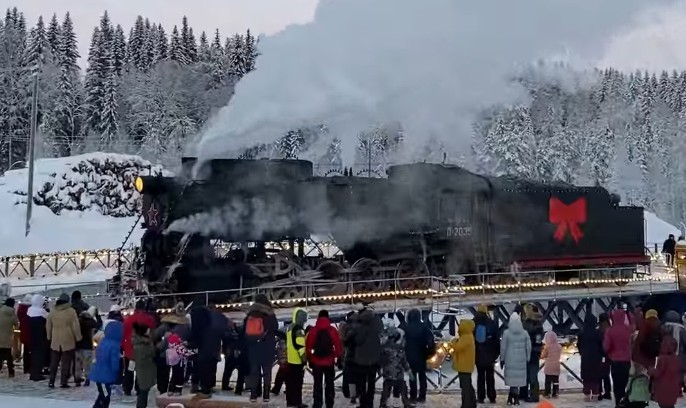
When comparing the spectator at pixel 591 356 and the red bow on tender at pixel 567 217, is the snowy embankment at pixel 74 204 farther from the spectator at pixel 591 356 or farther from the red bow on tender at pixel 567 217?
the spectator at pixel 591 356

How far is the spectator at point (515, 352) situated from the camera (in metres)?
10.3

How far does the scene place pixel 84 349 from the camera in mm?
11125

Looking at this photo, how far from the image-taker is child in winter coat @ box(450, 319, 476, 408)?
9.86 metres

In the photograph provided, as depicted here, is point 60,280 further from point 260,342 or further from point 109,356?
point 260,342

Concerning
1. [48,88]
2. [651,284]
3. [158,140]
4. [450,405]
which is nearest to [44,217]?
[158,140]

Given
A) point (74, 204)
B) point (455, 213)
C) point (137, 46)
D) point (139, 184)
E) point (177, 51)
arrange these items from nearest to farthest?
1. point (139, 184)
2. point (455, 213)
3. point (74, 204)
4. point (177, 51)
5. point (137, 46)

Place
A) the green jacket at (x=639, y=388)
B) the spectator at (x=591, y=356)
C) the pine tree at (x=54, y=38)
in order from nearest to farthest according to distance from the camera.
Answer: the green jacket at (x=639, y=388) → the spectator at (x=591, y=356) → the pine tree at (x=54, y=38)

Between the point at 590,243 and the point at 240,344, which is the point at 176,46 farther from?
the point at 240,344

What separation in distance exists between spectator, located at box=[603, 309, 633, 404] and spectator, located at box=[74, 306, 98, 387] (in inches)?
312

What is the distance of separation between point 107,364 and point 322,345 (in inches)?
113

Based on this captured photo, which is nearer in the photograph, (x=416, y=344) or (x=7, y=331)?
(x=416, y=344)

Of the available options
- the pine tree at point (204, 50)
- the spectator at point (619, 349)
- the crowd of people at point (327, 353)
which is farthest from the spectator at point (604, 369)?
the pine tree at point (204, 50)

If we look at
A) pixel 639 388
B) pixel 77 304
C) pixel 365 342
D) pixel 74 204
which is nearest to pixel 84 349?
pixel 77 304

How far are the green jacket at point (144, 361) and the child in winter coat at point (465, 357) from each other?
13.8ft
